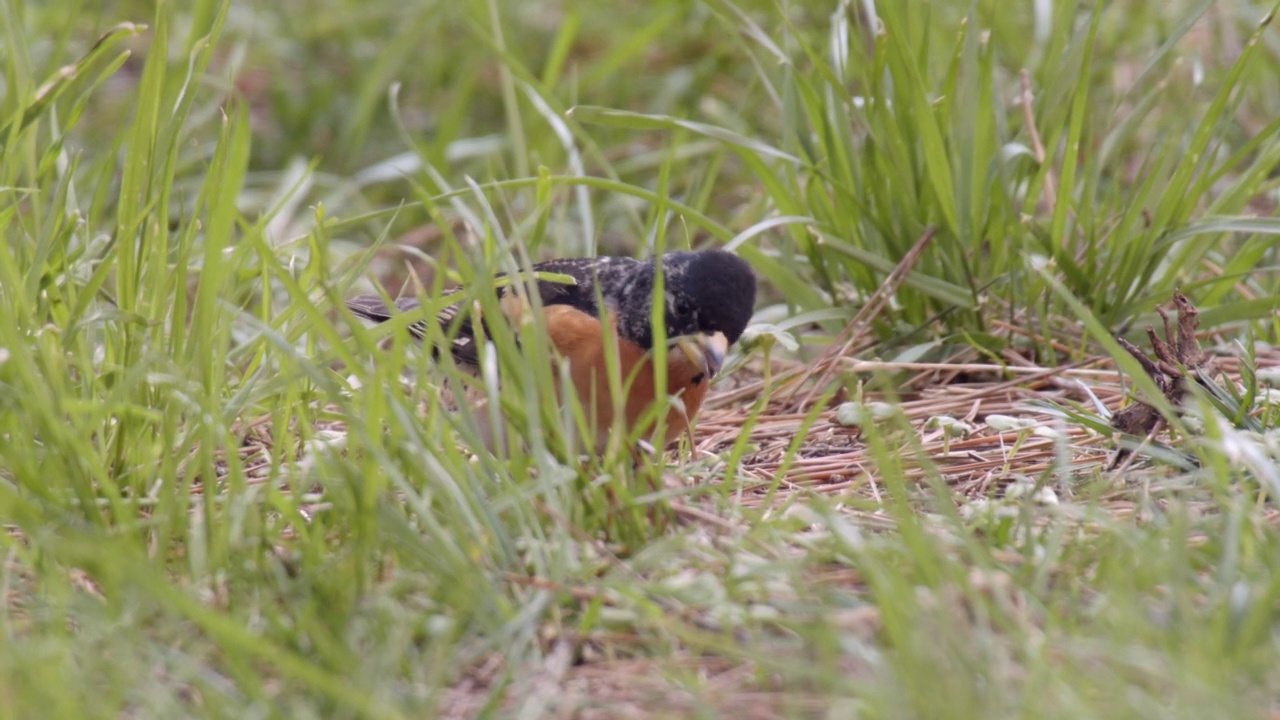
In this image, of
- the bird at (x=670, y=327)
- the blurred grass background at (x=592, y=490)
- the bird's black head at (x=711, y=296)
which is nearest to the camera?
the blurred grass background at (x=592, y=490)

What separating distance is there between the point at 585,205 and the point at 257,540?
2.67 m

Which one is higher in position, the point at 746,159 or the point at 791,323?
the point at 746,159

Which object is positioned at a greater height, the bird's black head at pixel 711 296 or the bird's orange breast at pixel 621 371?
the bird's black head at pixel 711 296

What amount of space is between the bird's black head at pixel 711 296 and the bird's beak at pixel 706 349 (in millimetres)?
48

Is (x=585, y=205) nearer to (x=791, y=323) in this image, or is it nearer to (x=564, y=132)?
(x=564, y=132)

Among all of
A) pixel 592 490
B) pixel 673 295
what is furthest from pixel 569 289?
pixel 592 490

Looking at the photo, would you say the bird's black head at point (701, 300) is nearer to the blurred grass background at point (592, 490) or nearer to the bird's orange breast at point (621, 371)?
the bird's orange breast at point (621, 371)

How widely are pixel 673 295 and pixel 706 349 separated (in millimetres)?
253

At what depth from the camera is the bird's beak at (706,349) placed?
379 cm

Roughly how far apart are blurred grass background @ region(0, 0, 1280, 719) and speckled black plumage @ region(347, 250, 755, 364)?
0.86ft

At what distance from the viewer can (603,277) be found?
4.45 m

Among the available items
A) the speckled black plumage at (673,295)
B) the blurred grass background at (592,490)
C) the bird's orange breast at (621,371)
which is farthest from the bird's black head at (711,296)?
the blurred grass background at (592,490)

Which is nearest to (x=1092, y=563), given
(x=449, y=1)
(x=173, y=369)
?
(x=173, y=369)

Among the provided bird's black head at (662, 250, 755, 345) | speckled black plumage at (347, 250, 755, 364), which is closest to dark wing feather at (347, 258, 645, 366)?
speckled black plumage at (347, 250, 755, 364)
